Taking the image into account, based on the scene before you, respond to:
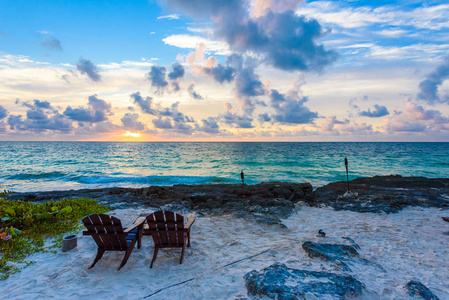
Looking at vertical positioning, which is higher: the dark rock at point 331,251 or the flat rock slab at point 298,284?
the flat rock slab at point 298,284

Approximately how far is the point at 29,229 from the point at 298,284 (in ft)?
23.6

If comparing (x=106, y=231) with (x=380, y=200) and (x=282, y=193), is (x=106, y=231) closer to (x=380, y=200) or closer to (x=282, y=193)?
(x=282, y=193)

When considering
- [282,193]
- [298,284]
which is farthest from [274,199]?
[298,284]

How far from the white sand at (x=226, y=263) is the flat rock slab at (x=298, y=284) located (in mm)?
234

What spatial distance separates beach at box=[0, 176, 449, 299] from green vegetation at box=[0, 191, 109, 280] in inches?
13.4

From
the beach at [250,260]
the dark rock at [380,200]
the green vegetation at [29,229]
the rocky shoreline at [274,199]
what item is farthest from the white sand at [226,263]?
the dark rock at [380,200]

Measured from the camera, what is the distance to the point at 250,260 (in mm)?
5051

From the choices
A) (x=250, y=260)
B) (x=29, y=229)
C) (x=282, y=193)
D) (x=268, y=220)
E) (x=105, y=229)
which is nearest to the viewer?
(x=105, y=229)

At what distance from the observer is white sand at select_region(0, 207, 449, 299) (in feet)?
13.3

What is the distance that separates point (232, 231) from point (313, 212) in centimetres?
435

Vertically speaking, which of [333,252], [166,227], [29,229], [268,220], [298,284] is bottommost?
[268,220]

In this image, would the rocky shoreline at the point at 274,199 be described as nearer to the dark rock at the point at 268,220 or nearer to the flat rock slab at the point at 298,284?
the dark rock at the point at 268,220

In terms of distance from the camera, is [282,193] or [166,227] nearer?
[166,227]

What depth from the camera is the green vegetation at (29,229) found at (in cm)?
512
